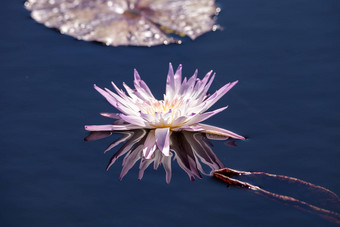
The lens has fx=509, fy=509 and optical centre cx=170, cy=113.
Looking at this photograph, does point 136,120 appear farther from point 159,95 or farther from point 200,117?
point 159,95

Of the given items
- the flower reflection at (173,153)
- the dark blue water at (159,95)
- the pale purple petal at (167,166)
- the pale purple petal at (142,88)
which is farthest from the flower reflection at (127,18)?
the pale purple petal at (167,166)

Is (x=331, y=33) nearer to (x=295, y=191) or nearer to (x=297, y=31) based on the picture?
(x=297, y=31)

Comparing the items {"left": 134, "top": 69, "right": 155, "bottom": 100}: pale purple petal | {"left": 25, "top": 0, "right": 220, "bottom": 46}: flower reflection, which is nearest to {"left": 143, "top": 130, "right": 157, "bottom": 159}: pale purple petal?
{"left": 134, "top": 69, "right": 155, "bottom": 100}: pale purple petal

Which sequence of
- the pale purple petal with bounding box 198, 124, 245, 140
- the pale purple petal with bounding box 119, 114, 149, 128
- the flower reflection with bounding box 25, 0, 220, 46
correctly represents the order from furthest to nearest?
1. the flower reflection with bounding box 25, 0, 220, 46
2. the pale purple petal with bounding box 198, 124, 245, 140
3. the pale purple petal with bounding box 119, 114, 149, 128

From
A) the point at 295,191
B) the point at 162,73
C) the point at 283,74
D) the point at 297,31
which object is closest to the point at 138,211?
the point at 295,191

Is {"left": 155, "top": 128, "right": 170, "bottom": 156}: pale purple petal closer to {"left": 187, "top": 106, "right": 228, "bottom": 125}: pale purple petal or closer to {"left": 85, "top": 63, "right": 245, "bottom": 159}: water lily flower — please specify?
{"left": 85, "top": 63, "right": 245, "bottom": 159}: water lily flower

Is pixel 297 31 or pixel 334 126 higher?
pixel 297 31
